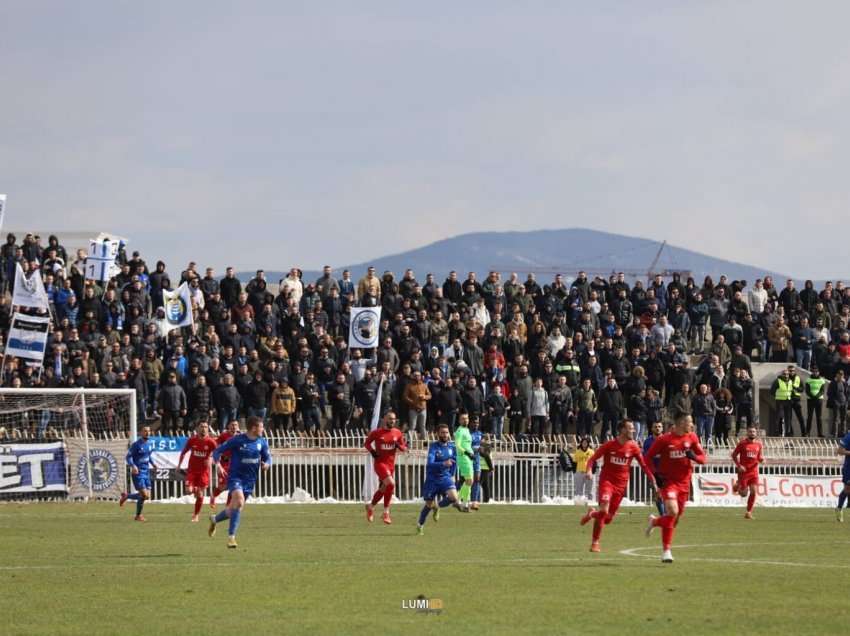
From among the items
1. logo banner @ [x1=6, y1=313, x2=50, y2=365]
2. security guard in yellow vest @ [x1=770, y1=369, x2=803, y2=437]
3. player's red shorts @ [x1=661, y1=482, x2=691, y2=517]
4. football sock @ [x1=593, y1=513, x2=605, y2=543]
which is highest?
logo banner @ [x1=6, y1=313, x2=50, y2=365]

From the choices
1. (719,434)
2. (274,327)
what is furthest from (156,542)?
(719,434)

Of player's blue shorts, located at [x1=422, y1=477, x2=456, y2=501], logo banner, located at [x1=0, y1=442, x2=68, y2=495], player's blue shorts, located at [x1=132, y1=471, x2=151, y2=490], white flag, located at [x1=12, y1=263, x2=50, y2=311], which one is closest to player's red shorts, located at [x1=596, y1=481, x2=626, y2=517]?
player's blue shorts, located at [x1=422, y1=477, x2=456, y2=501]

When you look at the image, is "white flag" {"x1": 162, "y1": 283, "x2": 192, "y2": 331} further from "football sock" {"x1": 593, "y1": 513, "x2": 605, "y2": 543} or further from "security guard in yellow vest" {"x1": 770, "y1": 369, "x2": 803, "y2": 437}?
"football sock" {"x1": 593, "y1": 513, "x2": 605, "y2": 543}

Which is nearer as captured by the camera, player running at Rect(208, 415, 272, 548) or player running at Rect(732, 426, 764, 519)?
player running at Rect(208, 415, 272, 548)

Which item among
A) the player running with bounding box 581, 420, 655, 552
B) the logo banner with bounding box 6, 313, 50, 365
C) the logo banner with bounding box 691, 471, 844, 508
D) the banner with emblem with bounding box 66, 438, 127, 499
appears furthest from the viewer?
the logo banner with bounding box 691, 471, 844, 508

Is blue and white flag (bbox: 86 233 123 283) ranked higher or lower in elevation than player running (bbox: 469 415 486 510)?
higher

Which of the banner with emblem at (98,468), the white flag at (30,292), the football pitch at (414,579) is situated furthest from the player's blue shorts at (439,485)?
the white flag at (30,292)

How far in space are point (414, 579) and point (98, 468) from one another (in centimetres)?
2359

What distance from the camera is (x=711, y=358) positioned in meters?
45.8

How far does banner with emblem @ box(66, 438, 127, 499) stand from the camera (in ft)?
136

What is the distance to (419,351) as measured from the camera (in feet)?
145

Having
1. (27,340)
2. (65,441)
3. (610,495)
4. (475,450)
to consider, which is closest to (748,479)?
(475,450)

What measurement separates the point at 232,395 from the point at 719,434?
45.0 feet

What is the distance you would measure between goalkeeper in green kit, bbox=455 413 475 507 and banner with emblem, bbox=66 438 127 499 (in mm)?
8386
